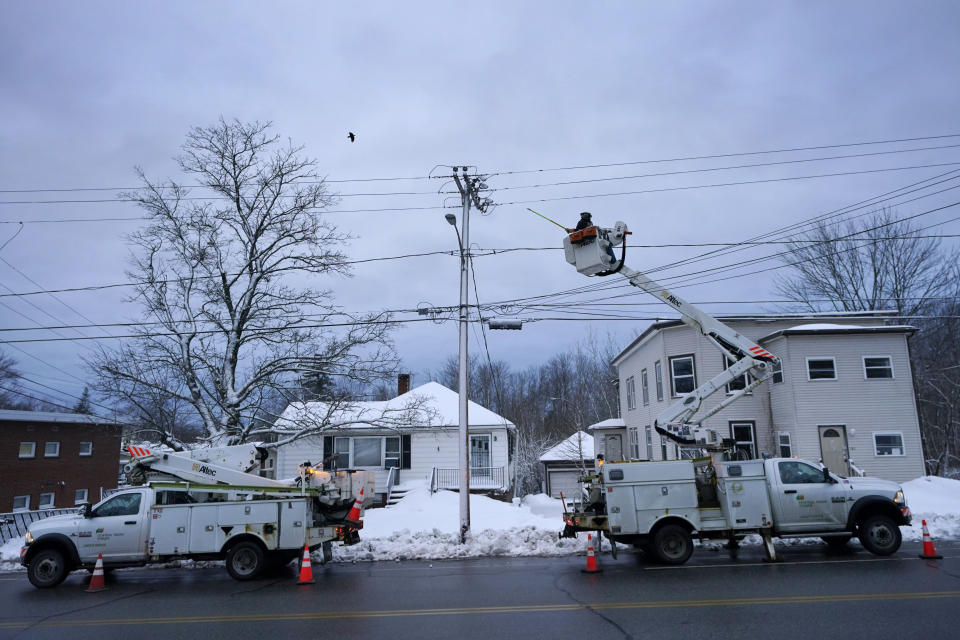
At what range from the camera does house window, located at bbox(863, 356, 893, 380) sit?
22.6 m

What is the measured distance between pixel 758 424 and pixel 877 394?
432 centimetres

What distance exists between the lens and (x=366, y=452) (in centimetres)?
2895

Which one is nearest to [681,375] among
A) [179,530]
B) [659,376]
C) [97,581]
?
[659,376]

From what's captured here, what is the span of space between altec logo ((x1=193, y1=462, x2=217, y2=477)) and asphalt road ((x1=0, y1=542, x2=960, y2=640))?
2.07 meters

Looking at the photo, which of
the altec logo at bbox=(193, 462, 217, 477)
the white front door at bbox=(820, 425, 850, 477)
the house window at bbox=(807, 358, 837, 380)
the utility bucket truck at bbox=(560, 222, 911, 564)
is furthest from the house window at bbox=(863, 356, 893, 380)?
the altec logo at bbox=(193, 462, 217, 477)

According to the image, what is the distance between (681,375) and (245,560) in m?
19.1

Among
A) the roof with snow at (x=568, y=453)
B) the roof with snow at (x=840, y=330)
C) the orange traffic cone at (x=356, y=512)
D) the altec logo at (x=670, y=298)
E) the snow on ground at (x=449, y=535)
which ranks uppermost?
the roof with snow at (x=840, y=330)

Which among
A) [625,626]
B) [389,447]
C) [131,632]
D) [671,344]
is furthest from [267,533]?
[671,344]

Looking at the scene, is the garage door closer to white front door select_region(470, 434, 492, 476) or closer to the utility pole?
white front door select_region(470, 434, 492, 476)

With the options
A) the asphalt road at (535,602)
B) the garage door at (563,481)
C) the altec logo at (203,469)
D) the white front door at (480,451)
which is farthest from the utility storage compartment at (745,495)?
the garage door at (563,481)

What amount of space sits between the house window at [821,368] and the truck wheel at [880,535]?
11.6 m

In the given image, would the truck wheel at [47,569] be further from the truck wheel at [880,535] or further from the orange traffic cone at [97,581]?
the truck wheel at [880,535]

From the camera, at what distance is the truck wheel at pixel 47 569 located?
1144 cm

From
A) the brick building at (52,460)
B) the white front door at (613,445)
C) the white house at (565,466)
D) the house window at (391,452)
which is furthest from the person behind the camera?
the white house at (565,466)
